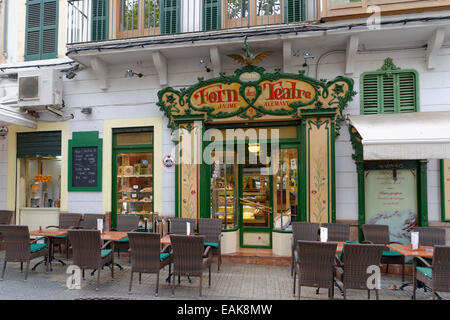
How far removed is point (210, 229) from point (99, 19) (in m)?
6.09

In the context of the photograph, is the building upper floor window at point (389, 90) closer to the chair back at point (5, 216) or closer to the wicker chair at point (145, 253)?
the wicker chair at point (145, 253)

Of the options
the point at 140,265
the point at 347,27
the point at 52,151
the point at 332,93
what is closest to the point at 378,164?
the point at 332,93

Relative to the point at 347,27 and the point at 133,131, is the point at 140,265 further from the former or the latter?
the point at 347,27

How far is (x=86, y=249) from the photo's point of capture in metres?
5.13

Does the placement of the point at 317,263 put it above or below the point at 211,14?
below

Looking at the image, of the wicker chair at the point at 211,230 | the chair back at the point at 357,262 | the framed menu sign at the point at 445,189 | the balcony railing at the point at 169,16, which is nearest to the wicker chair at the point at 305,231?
the wicker chair at the point at 211,230

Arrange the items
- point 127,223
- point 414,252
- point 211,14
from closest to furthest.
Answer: point 414,252
point 127,223
point 211,14

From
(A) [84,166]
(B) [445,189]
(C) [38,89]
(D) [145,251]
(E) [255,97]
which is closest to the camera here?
(D) [145,251]

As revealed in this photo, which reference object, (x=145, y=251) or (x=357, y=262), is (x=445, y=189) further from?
(x=145, y=251)

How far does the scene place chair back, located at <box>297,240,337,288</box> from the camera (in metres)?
4.29

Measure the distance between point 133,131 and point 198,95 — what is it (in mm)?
2002

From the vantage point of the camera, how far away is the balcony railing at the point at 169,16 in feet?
23.0

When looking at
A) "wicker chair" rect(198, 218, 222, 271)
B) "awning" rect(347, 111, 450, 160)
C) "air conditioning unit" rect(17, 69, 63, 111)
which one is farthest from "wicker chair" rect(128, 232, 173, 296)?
"air conditioning unit" rect(17, 69, 63, 111)

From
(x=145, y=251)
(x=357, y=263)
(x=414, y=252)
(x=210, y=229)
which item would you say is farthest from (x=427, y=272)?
(x=145, y=251)
